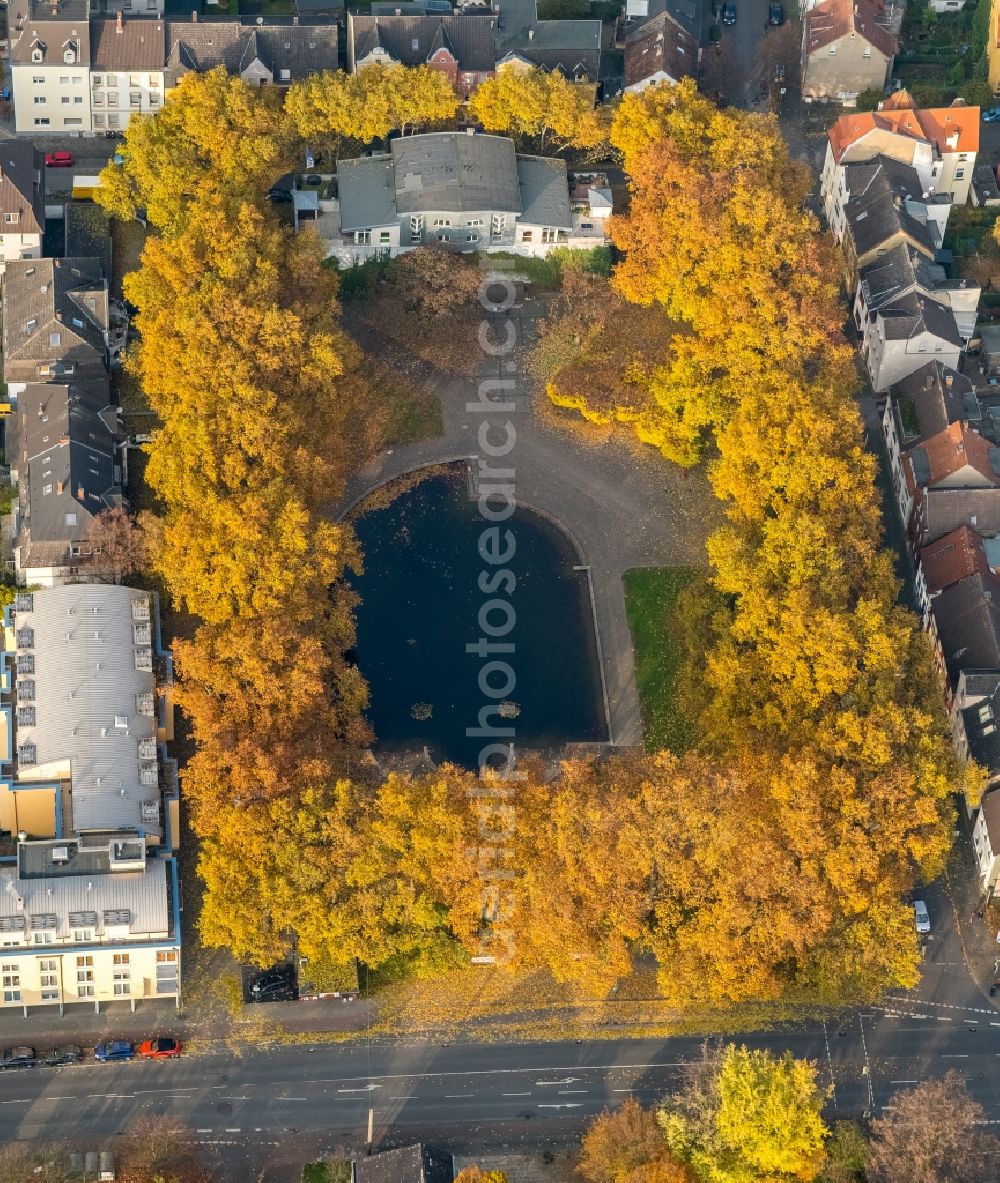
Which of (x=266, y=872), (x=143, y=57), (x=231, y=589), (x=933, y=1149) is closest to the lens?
(x=933, y=1149)

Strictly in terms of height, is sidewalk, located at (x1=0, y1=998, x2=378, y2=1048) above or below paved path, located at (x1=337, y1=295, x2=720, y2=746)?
below

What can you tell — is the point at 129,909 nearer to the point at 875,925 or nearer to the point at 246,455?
the point at 246,455

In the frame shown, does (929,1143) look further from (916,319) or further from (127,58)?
(127,58)

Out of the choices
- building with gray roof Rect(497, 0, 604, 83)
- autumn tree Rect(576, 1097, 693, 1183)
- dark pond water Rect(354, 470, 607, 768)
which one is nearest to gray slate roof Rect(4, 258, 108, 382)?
dark pond water Rect(354, 470, 607, 768)

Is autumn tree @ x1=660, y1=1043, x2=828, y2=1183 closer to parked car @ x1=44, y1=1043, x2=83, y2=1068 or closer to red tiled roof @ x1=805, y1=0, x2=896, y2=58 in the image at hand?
parked car @ x1=44, y1=1043, x2=83, y2=1068

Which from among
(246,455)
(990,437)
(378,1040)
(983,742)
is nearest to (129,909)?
(378,1040)

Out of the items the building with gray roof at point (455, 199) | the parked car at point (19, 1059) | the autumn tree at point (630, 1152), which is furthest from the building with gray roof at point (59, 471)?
the autumn tree at point (630, 1152)

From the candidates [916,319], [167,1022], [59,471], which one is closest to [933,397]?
[916,319]
